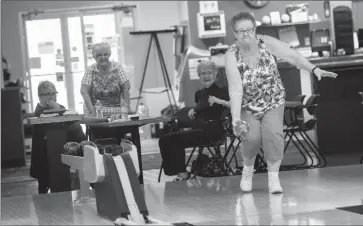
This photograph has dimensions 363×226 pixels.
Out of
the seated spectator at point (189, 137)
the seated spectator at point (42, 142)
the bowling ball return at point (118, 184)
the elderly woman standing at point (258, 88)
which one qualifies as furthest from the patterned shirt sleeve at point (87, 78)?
the bowling ball return at point (118, 184)

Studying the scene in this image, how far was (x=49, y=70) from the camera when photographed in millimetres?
16031

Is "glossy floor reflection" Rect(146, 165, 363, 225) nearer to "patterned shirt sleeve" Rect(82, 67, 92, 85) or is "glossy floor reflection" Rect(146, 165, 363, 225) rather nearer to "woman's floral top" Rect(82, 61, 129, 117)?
"woman's floral top" Rect(82, 61, 129, 117)

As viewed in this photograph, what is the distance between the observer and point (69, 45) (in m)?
16.1

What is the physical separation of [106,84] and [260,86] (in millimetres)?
1997

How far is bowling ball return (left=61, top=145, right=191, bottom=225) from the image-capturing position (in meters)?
4.57

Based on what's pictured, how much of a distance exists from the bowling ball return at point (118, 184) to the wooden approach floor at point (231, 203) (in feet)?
0.67

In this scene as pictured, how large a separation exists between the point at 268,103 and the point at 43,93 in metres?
2.53

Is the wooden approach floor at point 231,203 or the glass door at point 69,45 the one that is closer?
the wooden approach floor at point 231,203

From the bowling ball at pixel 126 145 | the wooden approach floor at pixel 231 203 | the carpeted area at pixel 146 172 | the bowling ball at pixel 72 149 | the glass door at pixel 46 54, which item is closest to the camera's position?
the wooden approach floor at pixel 231 203

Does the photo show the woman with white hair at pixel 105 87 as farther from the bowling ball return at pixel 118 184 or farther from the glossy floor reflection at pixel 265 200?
the bowling ball return at pixel 118 184

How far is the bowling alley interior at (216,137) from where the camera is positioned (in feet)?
16.1

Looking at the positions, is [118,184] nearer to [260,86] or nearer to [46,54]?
[260,86]

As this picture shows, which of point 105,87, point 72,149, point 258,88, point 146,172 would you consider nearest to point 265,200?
point 258,88

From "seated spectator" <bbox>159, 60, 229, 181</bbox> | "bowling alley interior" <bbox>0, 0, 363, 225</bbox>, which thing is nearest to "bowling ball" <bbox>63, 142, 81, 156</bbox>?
"bowling alley interior" <bbox>0, 0, 363, 225</bbox>
